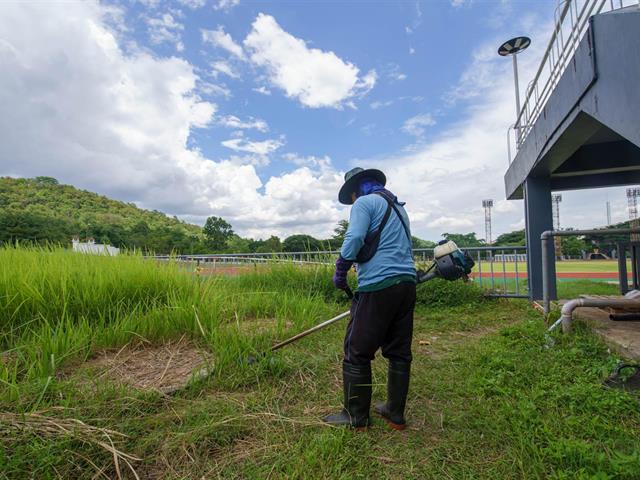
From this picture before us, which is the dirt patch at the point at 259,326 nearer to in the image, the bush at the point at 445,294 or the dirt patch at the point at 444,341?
the dirt patch at the point at 444,341

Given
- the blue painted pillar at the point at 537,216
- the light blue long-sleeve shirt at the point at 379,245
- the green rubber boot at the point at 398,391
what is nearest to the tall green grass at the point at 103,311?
the green rubber boot at the point at 398,391

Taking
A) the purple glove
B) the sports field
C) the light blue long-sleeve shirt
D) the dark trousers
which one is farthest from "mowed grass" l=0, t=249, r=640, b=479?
the sports field

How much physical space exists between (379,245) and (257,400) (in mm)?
1353

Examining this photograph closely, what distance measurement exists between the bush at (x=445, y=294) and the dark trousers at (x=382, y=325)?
404cm

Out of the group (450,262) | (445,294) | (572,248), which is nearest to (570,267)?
(572,248)

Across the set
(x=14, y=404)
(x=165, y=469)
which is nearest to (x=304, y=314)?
(x=165, y=469)

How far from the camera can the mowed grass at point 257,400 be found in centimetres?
156

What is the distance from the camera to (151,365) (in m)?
2.47

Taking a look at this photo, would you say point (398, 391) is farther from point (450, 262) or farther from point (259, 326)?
point (259, 326)

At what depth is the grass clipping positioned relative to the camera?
152 cm

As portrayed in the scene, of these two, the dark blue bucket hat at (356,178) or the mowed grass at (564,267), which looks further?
the mowed grass at (564,267)

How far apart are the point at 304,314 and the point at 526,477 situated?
2.42m

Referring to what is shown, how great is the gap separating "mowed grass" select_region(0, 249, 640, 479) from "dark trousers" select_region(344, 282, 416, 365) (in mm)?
480

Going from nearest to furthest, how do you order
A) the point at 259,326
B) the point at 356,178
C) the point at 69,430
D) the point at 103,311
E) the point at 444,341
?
the point at 69,430, the point at 356,178, the point at 103,311, the point at 259,326, the point at 444,341
